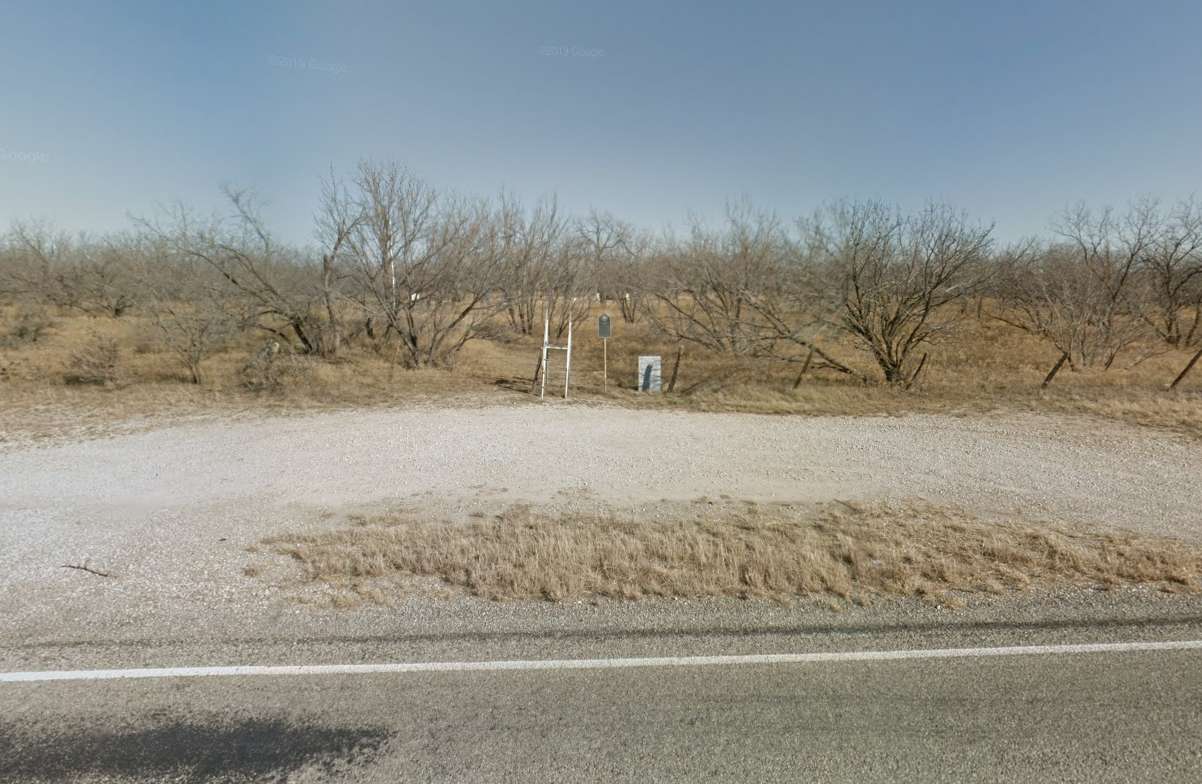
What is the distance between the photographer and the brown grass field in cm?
1031

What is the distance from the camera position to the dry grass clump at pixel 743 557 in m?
3.73

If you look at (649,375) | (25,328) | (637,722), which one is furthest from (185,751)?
(25,328)

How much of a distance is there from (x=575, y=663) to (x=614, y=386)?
34.9 ft

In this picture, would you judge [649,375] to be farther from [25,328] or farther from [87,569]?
[25,328]

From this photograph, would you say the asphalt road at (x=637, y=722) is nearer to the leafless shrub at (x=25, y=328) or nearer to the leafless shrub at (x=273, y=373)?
the leafless shrub at (x=273, y=373)

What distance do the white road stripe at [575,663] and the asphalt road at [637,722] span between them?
0.05 meters

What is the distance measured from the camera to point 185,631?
3.21 meters

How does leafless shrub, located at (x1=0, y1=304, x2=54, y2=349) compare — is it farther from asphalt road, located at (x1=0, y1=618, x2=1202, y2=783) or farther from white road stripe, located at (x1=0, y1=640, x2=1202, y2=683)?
asphalt road, located at (x1=0, y1=618, x2=1202, y2=783)

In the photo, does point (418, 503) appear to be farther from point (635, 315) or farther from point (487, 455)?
point (635, 315)

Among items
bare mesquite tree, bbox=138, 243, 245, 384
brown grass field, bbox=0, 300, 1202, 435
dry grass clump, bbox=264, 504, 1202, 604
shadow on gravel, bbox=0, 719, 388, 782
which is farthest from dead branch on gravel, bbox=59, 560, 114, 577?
bare mesquite tree, bbox=138, 243, 245, 384

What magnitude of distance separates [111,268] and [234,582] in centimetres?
3396

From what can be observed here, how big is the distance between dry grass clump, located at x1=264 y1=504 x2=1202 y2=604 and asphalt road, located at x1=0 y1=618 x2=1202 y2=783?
0.79 m

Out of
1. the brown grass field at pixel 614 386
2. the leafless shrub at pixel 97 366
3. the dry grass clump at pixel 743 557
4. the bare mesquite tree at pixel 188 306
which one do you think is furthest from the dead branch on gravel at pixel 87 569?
the leafless shrub at pixel 97 366

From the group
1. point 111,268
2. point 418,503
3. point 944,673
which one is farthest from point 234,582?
point 111,268
